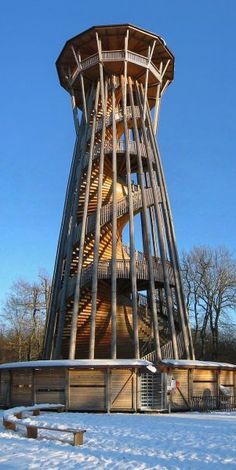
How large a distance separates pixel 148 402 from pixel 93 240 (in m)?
8.64

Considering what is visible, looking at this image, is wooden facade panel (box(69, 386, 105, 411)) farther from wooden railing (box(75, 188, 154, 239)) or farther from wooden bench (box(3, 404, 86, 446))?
wooden railing (box(75, 188, 154, 239))

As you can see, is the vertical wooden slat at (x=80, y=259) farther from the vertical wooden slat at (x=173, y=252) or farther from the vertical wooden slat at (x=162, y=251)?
the vertical wooden slat at (x=173, y=252)

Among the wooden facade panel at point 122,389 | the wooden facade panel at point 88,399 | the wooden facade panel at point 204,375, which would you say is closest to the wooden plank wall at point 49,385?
the wooden facade panel at point 88,399

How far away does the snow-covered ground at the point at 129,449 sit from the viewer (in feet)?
28.8

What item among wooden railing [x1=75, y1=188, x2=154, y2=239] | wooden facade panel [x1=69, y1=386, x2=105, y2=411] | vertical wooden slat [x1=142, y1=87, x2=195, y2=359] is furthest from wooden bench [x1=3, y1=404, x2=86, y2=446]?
wooden railing [x1=75, y1=188, x2=154, y2=239]

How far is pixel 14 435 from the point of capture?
12.3 meters

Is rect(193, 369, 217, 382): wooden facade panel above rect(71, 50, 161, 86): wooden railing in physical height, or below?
below

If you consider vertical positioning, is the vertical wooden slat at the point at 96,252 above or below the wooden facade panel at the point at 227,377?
above

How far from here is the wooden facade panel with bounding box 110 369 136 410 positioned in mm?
20984

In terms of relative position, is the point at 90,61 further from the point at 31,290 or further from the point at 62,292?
the point at 31,290

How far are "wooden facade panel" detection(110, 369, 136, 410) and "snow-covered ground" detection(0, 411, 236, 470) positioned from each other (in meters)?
6.89

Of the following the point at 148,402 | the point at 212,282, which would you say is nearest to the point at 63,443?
the point at 148,402

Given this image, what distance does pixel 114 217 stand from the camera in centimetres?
2531

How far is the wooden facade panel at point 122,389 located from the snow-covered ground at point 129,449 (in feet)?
22.6
